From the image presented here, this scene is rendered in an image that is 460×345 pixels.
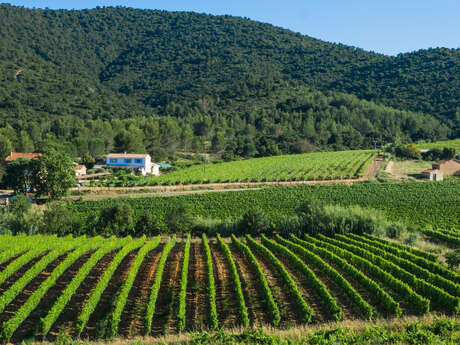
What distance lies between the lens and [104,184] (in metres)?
64.7

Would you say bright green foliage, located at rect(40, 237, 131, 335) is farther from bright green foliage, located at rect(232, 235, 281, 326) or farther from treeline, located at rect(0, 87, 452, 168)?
treeline, located at rect(0, 87, 452, 168)

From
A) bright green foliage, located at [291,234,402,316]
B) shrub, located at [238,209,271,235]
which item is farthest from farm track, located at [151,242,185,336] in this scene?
shrub, located at [238,209,271,235]

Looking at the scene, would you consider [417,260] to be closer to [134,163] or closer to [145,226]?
[145,226]

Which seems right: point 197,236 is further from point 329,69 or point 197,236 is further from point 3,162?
point 329,69

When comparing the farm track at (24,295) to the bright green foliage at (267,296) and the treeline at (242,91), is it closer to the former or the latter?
the bright green foliage at (267,296)

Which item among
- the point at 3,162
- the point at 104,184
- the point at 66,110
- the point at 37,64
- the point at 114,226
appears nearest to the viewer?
the point at 114,226

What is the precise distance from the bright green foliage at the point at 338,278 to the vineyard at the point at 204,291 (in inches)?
2.4

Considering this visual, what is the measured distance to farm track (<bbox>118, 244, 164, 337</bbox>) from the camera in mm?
18234

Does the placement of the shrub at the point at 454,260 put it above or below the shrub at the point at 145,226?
above

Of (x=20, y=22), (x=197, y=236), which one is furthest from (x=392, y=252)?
(x=20, y=22)

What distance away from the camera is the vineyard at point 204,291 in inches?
722

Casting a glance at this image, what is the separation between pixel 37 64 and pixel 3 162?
10105cm

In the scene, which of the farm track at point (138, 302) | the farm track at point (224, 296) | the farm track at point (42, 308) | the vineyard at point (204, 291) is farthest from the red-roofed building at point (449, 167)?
the farm track at point (42, 308)

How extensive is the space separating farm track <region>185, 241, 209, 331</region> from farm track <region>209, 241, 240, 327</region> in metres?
0.70
